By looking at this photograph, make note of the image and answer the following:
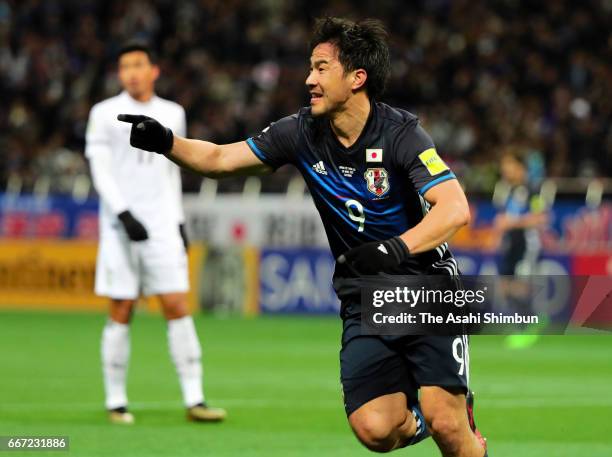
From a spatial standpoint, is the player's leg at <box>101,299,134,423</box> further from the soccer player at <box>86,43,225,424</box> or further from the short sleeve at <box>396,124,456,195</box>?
the short sleeve at <box>396,124,456,195</box>

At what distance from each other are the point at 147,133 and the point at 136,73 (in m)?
3.44

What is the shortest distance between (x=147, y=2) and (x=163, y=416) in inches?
830

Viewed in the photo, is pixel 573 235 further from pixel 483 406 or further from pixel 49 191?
pixel 483 406

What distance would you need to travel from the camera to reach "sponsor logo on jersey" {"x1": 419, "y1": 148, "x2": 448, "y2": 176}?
5.80m

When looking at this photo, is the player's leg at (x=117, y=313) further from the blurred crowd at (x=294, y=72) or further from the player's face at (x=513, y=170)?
the blurred crowd at (x=294, y=72)

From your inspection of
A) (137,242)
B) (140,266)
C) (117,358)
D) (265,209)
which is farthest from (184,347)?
(265,209)

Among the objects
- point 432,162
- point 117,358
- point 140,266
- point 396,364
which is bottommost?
point 117,358

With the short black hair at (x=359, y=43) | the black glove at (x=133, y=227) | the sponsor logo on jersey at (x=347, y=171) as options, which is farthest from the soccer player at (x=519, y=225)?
the sponsor logo on jersey at (x=347, y=171)

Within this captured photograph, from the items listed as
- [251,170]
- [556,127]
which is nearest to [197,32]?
[556,127]

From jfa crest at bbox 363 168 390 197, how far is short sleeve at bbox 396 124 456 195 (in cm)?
9

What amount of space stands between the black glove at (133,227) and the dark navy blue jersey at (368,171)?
285 cm

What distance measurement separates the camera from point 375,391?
6.09 metres

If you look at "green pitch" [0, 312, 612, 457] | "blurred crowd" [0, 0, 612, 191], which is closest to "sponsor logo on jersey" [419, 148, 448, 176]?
"green pitch" [0, 312, 612, 457]

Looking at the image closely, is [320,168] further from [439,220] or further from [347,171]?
[439,220]
